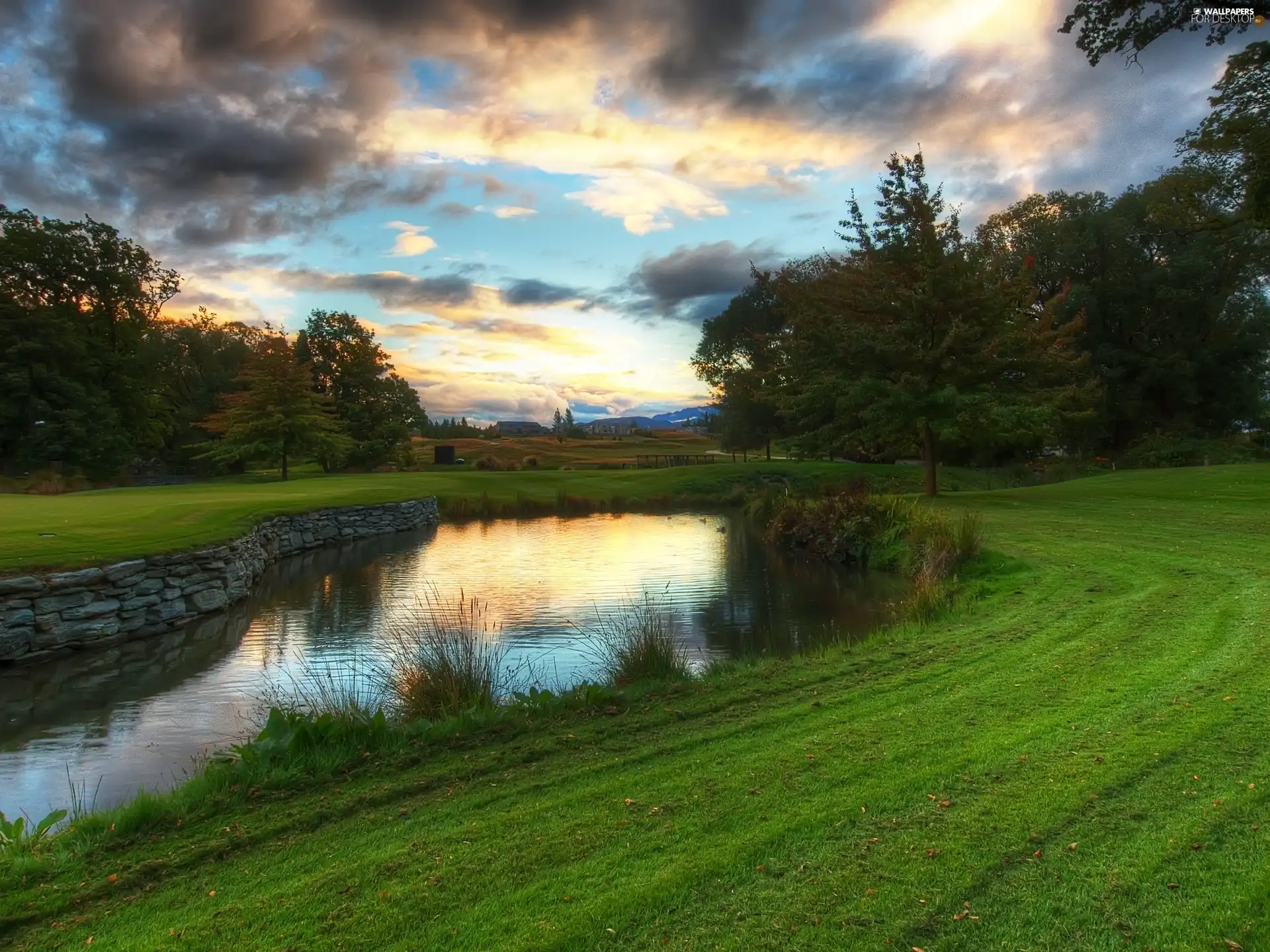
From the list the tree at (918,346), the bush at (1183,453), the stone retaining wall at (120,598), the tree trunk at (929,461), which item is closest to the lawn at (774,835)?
the stone retaining wall at (120,598)

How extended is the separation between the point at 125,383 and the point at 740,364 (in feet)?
115

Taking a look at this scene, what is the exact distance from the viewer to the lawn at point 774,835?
2820 millimetres

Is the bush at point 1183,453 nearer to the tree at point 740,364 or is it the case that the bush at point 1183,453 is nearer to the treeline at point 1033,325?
the treeline at point 1033,325

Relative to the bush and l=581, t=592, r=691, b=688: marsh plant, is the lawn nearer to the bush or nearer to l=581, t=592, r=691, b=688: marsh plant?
l=581, t=592, r=691, b=688: marsh plant

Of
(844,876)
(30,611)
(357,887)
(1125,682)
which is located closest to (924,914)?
(844,876)

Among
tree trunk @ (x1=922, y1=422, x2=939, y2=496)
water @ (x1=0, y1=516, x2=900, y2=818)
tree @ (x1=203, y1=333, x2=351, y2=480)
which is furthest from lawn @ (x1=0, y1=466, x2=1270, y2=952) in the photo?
tree @ (x1=203, y1=333, x2=351, y2=480)

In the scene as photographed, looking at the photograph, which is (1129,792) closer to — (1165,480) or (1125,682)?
(1125,682)

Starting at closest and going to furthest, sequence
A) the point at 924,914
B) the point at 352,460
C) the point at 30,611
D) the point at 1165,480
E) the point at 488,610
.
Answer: the point at 924,914 < the point at 30,611 < the point at 488,610 < the point at 1165,480 < the point at 352,460

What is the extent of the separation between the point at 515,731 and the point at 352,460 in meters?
45.5

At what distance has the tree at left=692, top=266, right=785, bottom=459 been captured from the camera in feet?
155

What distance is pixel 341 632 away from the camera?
10672 millimetres

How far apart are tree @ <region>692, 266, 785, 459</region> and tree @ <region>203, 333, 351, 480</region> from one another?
Answer: 22.7 metres

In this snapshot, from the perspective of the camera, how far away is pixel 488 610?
37.7ft

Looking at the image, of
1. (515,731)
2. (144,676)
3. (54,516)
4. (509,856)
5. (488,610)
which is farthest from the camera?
(54,516)
